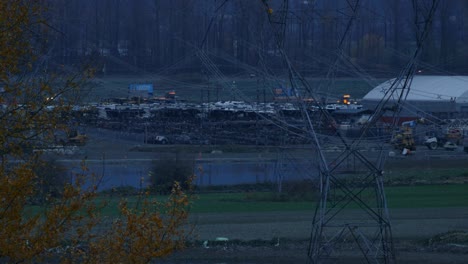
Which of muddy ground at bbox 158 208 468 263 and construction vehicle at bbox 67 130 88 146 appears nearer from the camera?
construction vehicle at bbox 67 130 88 146

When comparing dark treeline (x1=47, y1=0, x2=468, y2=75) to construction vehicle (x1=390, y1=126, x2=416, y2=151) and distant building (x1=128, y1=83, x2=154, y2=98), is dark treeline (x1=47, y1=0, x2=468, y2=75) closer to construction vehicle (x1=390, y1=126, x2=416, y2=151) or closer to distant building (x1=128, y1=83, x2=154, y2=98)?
distant building (x1=128, y1=83, x2=154, y2=98)

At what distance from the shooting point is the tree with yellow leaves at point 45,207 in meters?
6.68

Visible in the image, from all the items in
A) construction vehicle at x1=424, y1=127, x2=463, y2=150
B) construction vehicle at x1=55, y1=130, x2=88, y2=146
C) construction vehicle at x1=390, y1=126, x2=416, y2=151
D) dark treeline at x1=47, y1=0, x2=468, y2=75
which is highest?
dark treeline at x1=47, y1=0, x2=468, y2=75

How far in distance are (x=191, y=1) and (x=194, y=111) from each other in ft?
20.2

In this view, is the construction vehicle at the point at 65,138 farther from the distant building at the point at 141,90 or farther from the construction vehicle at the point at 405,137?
the distant building at the point at 141,90

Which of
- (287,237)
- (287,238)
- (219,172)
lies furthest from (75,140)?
(219,172)

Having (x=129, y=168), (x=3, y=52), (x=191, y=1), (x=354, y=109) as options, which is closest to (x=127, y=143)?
(x=129, y=168)

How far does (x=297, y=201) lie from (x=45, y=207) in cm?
1909

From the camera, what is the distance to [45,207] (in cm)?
722

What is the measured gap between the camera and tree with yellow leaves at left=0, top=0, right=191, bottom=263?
6.68m

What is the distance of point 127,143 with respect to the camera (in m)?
36.4

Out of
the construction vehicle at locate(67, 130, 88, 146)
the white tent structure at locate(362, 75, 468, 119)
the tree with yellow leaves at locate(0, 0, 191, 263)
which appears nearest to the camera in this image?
the tree with yellow leaves at locate(0, 0, 191, 263)

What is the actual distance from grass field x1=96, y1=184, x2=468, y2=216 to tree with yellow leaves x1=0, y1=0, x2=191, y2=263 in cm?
1266

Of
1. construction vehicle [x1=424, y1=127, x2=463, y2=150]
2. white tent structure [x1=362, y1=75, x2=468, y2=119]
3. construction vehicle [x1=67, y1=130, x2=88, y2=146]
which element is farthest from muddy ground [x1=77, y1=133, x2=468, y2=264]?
construction vehicle [x1=424, y1=127, x2=463, y2=150]
